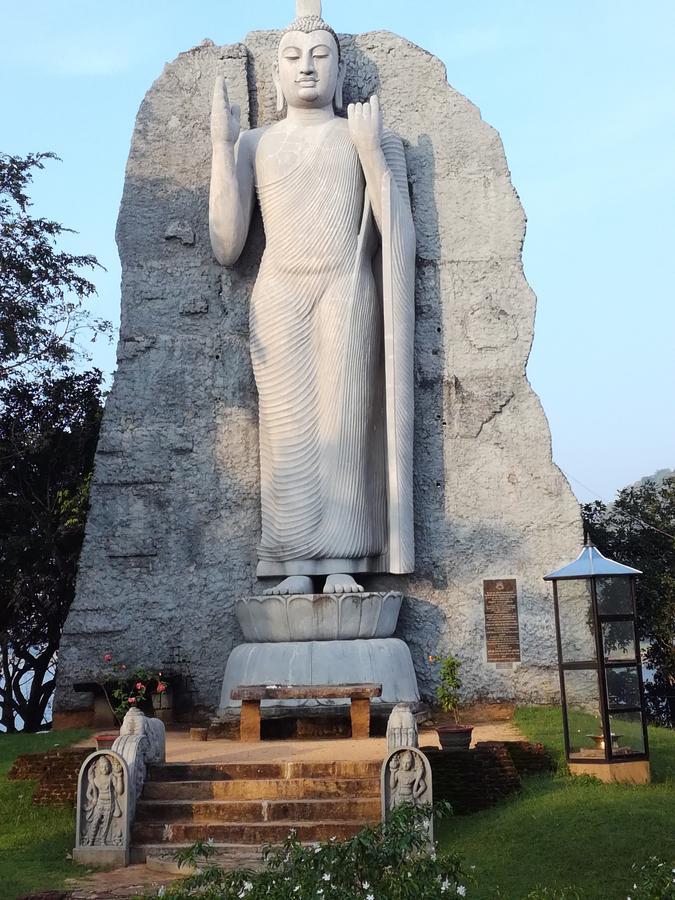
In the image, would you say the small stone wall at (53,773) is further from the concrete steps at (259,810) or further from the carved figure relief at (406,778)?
the carved figure relief at (406,778)

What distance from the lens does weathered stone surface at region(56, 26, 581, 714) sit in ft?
32.4

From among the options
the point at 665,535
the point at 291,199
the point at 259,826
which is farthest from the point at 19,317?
the point at 665,535

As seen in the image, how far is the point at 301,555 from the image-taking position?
9.66 meters

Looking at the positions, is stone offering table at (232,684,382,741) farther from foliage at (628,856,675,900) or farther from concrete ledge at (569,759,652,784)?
foliage at (628,856,675,900)

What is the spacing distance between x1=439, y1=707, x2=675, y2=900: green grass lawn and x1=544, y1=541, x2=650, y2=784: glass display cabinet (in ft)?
0.64

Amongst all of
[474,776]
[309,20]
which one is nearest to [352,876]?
[474,776]

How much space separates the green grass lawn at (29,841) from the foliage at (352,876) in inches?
63.4

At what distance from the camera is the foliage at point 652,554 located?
42.3 ft

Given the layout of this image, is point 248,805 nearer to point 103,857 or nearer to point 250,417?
point 103,857

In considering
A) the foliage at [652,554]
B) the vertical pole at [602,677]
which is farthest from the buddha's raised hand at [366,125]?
the foliage at [652,554]

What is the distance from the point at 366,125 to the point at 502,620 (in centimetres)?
447

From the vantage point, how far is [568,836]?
19.5 feet

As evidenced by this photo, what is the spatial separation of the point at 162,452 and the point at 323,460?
1.54 meters

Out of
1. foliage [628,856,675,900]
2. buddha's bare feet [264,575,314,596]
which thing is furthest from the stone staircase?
buddha's bare feet [264,575,314,596]
